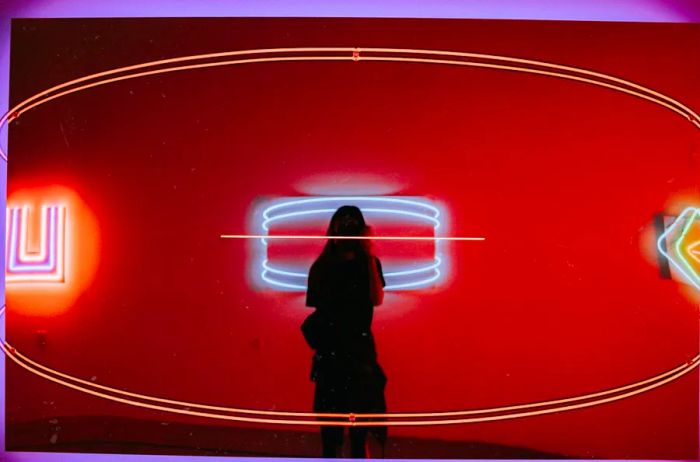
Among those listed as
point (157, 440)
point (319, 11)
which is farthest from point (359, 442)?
point (319, 11)

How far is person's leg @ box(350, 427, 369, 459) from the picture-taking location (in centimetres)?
294

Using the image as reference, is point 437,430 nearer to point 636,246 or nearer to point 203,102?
point 636,246

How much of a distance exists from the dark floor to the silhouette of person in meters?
0.21

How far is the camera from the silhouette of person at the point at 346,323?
2916mm

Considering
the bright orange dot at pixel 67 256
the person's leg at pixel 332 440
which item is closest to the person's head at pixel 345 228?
the person's leg at pixel 332 440

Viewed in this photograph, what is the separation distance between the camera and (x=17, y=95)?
9.87 feet

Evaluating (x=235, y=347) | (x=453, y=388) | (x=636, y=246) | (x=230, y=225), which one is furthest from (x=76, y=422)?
(x=636, y=246)

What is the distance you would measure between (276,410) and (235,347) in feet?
1.11

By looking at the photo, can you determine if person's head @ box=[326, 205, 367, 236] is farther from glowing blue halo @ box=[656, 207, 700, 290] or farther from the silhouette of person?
glowing blue halo @ box=[656, 207, 700, 290]

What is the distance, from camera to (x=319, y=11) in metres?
3.01

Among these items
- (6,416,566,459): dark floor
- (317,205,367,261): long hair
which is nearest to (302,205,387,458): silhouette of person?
(317,205,367,261): long hair

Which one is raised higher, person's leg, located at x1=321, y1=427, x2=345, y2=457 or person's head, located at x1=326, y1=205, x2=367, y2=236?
person's head, located at x1=326, y1=205, x2=367, y2=236

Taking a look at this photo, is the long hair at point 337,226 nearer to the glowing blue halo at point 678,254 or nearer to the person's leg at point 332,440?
the person's leg at point 332,440

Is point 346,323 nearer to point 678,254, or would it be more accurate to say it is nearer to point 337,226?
point 337,226
